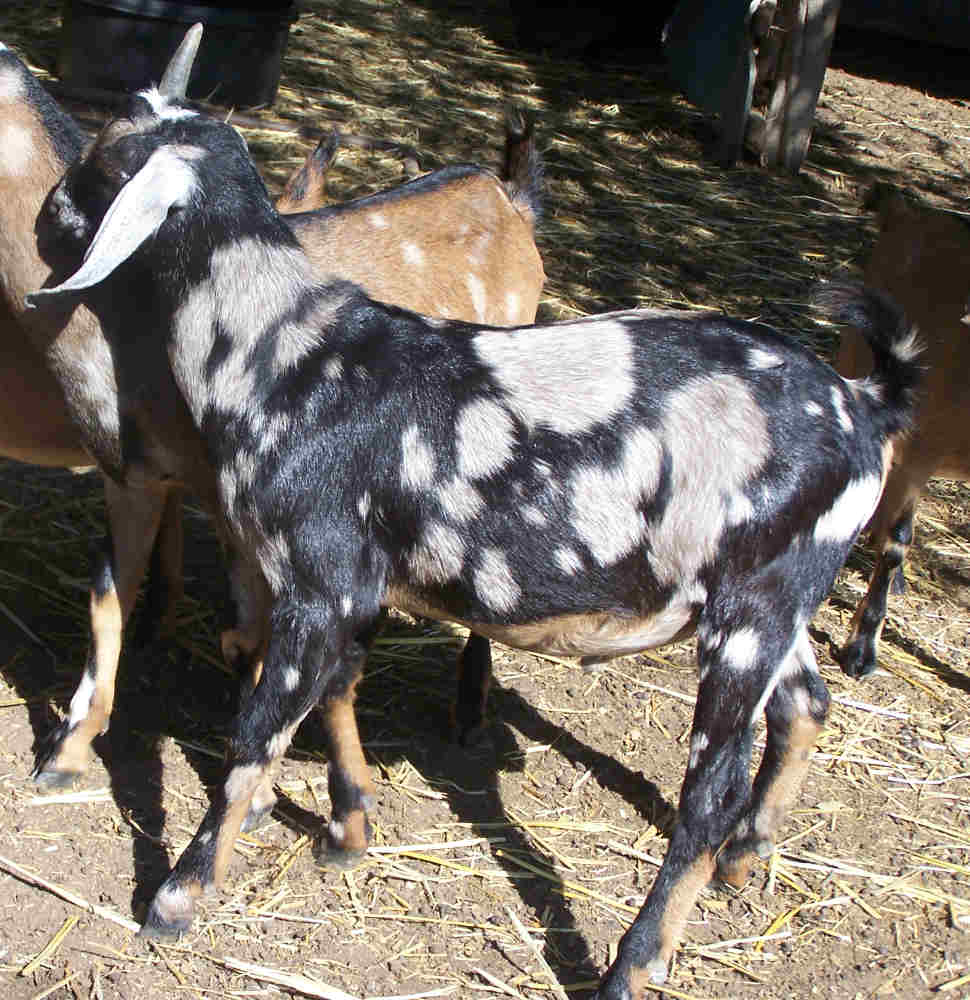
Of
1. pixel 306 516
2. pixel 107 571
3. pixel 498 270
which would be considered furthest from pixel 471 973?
pixel 498 270

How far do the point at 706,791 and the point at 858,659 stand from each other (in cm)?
172

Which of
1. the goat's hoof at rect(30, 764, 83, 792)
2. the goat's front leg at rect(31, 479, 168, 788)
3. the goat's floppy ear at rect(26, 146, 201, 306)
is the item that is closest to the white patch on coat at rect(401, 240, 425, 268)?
the goat's front leg at rect(31, 479, 168, 788)

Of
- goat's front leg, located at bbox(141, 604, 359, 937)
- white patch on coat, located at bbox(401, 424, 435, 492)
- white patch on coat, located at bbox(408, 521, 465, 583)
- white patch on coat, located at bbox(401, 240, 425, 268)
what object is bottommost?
goat's front leg, located at bbox(141, 604, 359, 937)

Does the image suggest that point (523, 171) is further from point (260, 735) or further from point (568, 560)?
point (260, 735)

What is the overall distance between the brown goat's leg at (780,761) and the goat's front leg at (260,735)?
3.45 ft

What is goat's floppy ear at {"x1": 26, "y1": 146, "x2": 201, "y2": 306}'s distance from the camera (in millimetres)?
2836

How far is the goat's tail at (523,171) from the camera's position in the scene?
4570 millimetres

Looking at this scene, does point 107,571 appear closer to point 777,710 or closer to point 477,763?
point 477,763

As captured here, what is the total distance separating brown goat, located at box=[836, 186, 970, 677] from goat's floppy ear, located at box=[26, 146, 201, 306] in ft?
7.72

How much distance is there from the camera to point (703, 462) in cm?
286

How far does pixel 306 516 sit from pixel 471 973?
1.09m

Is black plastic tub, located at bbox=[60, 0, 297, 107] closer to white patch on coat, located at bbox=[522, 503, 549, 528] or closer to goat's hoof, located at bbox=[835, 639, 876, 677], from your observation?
goat's hoof, located at bbox=[835, 639, 876, 677]

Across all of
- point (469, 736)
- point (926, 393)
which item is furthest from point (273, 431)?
point (926, 393)

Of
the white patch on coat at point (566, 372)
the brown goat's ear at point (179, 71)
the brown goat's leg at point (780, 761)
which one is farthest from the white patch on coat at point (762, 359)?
the brown goat's ear at point (179, 71)
